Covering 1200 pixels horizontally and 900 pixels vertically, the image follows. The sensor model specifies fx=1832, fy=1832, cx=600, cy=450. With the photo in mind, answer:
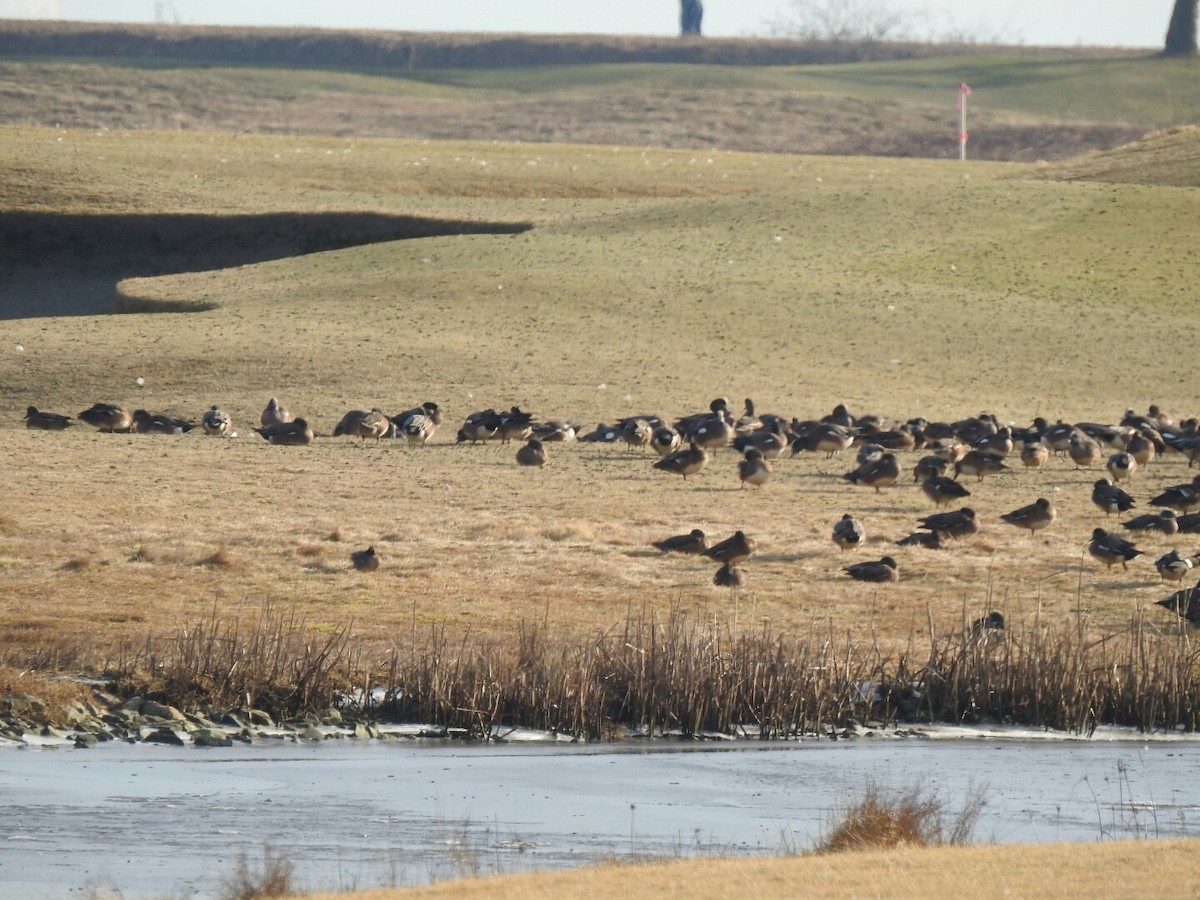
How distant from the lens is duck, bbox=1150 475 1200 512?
25766 mm

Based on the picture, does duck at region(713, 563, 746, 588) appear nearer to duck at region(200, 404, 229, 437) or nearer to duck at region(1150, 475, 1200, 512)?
duck at region(1150, 475, 1200, 512)

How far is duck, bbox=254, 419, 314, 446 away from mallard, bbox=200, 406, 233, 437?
1.06 m

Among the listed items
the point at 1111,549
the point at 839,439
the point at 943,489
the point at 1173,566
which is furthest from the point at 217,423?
the point at 1173,566

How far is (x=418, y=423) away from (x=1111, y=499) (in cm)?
1225

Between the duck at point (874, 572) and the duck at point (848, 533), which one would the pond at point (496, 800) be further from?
the duck at point (848, 533)

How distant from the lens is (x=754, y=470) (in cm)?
2817

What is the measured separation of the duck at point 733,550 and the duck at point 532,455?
318 inches

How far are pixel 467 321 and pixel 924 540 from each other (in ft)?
72.7

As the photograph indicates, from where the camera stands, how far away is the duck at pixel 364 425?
32.7m

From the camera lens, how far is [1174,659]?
17.2 m

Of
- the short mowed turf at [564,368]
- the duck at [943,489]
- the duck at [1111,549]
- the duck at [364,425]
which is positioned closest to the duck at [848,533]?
the short mowed turf at [564,368]

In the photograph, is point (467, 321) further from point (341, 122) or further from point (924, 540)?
point (341, 122)

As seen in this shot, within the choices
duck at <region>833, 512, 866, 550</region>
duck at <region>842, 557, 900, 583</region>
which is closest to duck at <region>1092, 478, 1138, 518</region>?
duck at <region>833, 512, 866, 550</region>

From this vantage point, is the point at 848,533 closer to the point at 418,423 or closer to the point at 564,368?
the point at 418,423
